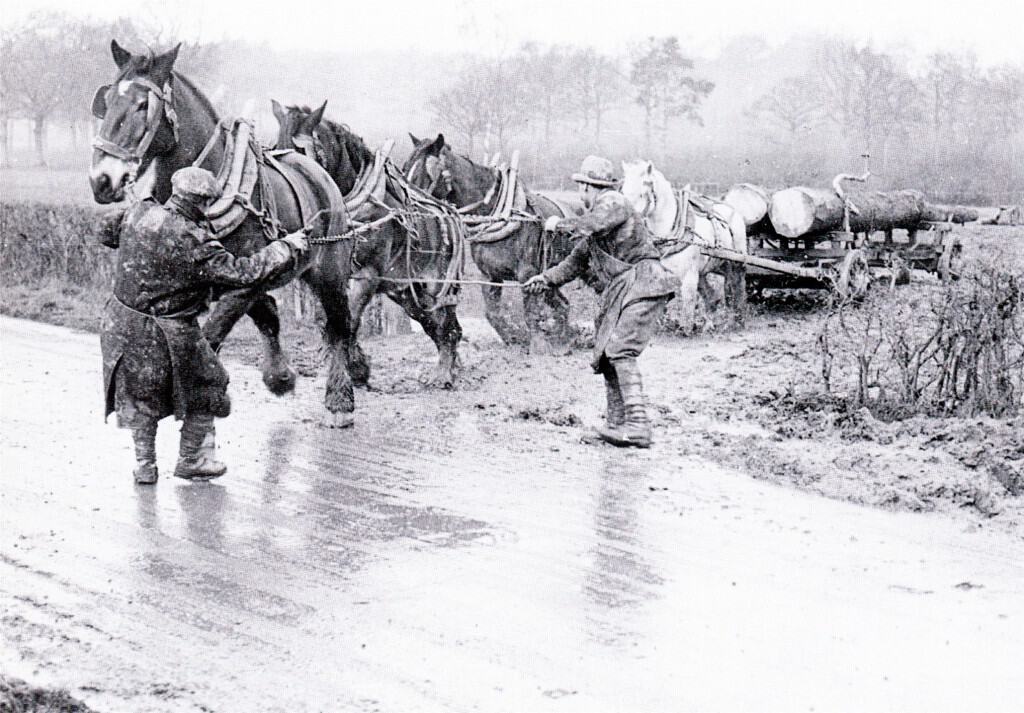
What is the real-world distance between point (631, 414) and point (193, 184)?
3.20m

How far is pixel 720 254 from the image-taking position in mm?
12492

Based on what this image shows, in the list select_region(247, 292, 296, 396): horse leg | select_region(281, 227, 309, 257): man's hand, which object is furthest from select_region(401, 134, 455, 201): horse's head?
select_region(281, 227, 309, 257): man's hand

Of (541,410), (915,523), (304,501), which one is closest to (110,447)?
(304,501)

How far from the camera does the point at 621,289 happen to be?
8.23 metres

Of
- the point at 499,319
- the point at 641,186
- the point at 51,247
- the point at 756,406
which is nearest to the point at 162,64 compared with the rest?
the point at 756,406

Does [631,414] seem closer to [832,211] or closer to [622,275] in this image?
[622,275]

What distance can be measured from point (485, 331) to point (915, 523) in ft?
26.0

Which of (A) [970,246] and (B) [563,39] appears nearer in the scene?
(A) [970,246]

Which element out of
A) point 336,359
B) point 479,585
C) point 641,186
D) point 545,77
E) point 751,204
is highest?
point 545,77

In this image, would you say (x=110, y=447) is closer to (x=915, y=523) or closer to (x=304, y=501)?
(x=304, y=501)

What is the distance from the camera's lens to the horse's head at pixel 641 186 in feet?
40.0

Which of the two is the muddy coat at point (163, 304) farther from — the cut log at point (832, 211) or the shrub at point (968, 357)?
the cut log at point (832, 211)

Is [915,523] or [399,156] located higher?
[399,156]

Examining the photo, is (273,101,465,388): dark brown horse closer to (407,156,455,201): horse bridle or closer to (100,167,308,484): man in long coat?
(407,156,455,201): horse bridle
